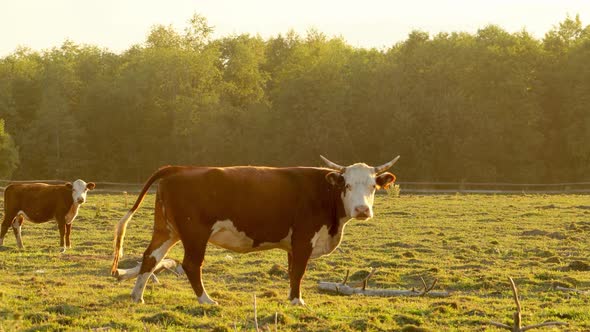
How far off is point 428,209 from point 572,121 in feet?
112

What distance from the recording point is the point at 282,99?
7094cm

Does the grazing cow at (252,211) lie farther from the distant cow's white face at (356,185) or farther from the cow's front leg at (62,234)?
the cow's front leg at (62,234)

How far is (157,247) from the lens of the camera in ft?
40.1

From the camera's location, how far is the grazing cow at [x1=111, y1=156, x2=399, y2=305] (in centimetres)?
1200

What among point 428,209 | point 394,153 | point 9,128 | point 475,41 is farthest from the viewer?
point 9,128

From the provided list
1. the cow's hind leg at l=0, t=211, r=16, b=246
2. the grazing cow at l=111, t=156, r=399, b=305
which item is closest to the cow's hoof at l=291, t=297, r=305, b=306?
the grazing cow at l=111, t=156, r=399, b=305

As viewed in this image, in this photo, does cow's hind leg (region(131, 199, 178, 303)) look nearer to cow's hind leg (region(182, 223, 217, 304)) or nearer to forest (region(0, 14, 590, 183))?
cow's hind leg (region(182, 223, 217, 304))

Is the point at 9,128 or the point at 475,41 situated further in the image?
the point at 9,128

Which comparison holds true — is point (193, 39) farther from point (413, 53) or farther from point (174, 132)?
point (413, 53)

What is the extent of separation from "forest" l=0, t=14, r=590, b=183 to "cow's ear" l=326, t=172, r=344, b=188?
50947 mm

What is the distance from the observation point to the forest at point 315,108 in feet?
208

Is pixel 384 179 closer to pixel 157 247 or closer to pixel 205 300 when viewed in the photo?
pixel 205 300

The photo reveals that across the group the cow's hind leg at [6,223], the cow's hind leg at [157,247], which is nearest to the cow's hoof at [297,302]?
the cow's hind leg at [157,247]

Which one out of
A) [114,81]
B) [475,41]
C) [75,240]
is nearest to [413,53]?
[475,41]
